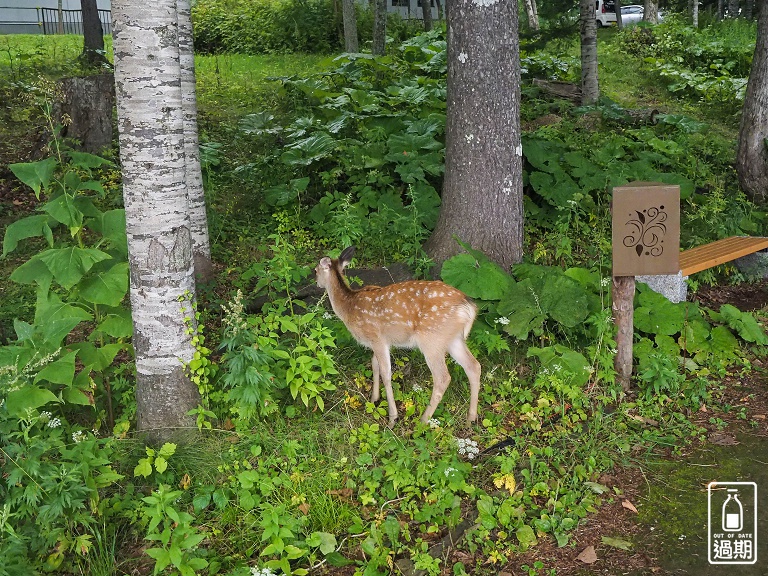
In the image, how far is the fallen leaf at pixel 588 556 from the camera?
12.0 ft

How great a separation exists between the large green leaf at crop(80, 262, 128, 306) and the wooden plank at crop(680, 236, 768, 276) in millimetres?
4490

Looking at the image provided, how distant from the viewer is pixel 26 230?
4262 mm

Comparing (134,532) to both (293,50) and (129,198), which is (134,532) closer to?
(129,198)

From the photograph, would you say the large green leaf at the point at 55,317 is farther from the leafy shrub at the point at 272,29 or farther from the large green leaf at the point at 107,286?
the leafy shrub at the point at 272,29

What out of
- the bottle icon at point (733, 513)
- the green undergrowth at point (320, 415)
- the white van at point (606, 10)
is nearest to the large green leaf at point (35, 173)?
the green undergrowth at point (320, 415)

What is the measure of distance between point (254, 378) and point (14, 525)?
4.70 feet

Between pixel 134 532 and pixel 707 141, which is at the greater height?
pixel 707 141

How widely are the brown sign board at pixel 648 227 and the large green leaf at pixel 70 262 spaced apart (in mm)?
3404

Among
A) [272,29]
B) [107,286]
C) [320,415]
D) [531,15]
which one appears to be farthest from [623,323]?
[531,15]

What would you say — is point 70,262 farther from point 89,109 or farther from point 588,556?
point 89,109

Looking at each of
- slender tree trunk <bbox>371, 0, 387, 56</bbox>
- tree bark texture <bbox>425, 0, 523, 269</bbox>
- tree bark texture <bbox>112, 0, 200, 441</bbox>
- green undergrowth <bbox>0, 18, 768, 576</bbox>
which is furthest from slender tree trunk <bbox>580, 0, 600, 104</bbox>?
tree bark texture <bbox>112, 0, 200, 441</bbox>

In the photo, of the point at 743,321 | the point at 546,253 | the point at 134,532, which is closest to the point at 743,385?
the point at 743,321

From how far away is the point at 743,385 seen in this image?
5.45 m

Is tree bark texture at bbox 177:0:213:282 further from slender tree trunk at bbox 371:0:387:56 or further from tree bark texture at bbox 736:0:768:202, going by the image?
slender tree trunk at bbox 371:0:387:56
